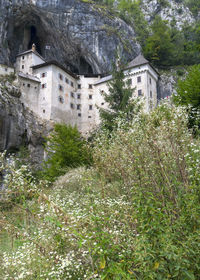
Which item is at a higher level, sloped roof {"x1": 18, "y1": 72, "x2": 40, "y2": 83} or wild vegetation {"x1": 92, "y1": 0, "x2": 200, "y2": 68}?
wild vegetation {"x1": 92, "y1": 0, "x2": 200, "y2": 68}

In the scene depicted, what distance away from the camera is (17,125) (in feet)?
123

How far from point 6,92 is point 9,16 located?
2017 cm

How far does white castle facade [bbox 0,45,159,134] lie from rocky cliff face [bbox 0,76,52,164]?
9.56 feet

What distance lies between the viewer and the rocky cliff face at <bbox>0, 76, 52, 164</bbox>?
3559 centimetres

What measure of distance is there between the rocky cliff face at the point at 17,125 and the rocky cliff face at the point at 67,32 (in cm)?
1342

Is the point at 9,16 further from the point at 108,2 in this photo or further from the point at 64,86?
the point at 108,2

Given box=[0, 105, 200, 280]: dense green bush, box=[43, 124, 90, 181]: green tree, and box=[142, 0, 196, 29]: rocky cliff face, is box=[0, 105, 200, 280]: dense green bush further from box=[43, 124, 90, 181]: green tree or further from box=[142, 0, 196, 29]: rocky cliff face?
box=[142, 0, 196, 29]: rocky cliff face

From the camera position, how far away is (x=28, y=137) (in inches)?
1556

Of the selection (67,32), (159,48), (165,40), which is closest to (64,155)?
(67,32)

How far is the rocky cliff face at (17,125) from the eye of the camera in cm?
3559

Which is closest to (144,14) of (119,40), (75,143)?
(119,40)

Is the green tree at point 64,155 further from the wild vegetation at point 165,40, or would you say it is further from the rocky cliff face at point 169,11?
the rocky cliff face at point 169,11

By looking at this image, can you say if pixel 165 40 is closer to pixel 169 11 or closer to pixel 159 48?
pixel 159 48

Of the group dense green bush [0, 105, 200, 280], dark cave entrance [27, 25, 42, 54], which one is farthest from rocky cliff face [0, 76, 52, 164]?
dense green bush [0, 105, 200, 280]
